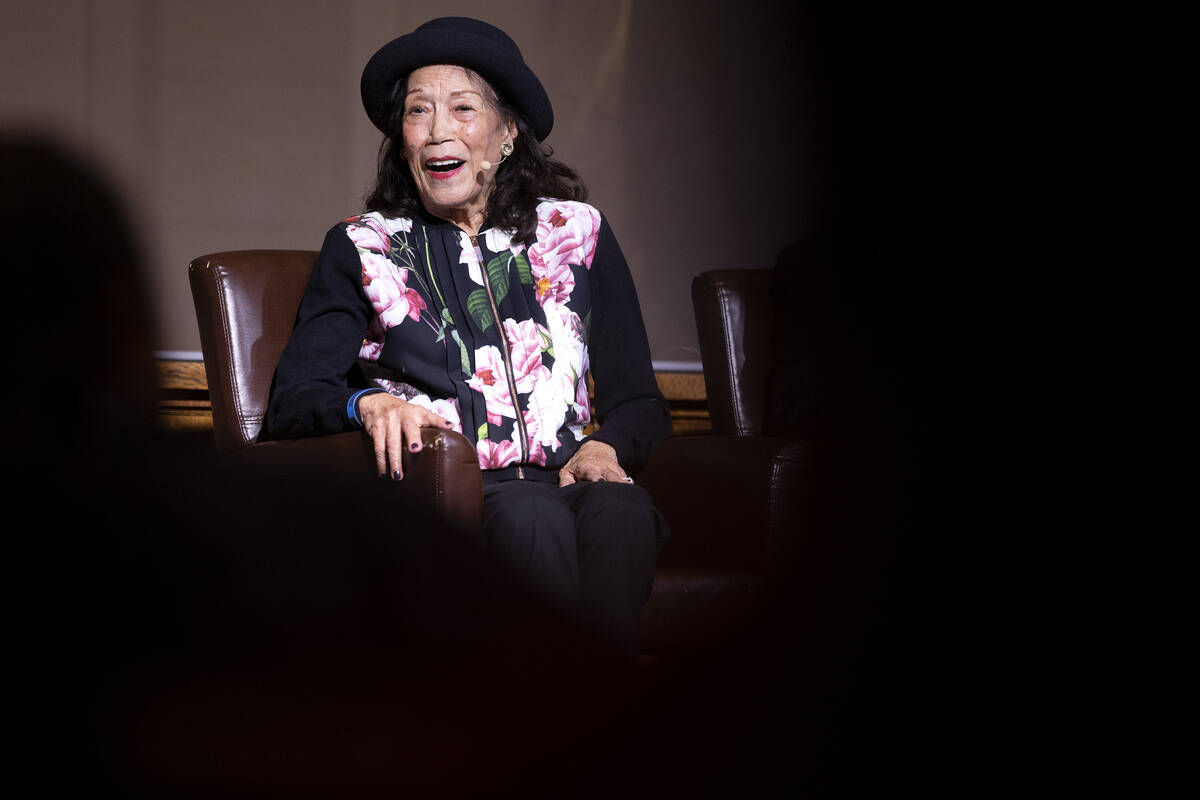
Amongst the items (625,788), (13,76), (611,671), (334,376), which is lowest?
(625,788)

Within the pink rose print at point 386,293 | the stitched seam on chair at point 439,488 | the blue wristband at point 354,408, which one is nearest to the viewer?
the stitched seam on chair at point 439,488

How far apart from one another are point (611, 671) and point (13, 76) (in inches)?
83.3

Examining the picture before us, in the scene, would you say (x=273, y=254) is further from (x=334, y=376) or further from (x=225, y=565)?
(x=225, y=565)

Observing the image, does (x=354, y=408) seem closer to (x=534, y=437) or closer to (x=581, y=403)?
(x=534, y=437)

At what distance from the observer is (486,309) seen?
179 centimetres

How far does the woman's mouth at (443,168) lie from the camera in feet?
6.01

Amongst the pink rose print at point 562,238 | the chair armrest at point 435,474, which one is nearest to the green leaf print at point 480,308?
the pink rose print at point 562,238

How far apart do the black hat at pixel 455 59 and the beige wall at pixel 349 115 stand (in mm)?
825

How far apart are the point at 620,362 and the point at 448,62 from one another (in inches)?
23.4

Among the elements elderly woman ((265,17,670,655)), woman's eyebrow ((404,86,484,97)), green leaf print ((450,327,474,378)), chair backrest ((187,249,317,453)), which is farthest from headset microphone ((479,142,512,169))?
chair backrest ((187,249,317,453))

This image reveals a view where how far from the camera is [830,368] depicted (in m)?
1.98

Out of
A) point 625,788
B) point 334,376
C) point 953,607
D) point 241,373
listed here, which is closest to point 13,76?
point 241,373

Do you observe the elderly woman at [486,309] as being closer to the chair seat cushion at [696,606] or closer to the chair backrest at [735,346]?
the chair seat cushion at [696,606]

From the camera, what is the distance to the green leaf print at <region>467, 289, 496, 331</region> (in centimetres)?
177
